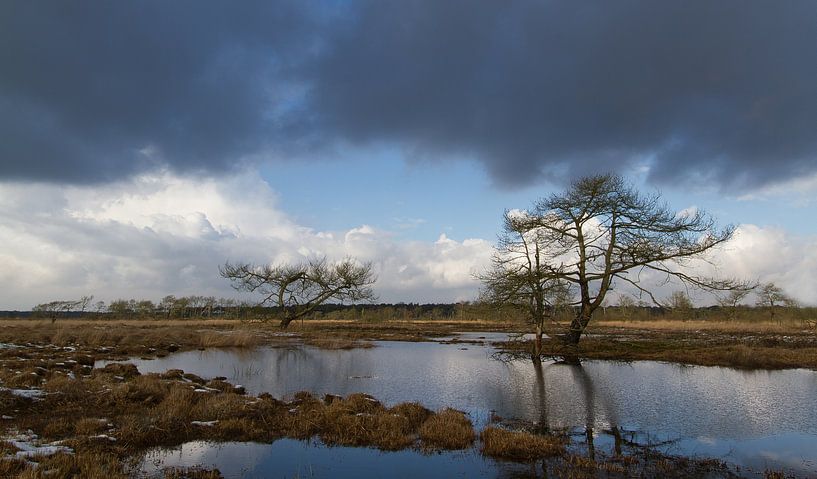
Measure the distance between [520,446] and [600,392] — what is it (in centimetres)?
905

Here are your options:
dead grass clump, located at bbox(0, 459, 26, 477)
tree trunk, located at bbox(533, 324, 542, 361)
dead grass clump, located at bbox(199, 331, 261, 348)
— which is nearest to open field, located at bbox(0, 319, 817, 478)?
dead grass clump, located at bbox(0, 459, 26, 477)

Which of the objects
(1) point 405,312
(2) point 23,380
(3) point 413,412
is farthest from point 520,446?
(1) point 405,312

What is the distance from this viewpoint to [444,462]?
10.2 metres

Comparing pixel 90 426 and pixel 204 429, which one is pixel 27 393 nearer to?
pixel 90 426

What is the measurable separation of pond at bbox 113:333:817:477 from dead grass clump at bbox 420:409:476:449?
1039 millimetres

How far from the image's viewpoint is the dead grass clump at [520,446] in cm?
1048

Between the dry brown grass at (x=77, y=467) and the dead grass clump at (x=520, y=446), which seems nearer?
the dry brown grass at (x=77, y=467)

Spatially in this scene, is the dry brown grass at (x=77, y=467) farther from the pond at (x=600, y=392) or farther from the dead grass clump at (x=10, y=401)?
the dead grass clump at (x=10, y=401)

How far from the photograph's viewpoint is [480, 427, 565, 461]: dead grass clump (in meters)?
10.5

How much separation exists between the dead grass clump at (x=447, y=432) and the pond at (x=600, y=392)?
104cm

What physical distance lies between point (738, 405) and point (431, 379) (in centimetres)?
1154

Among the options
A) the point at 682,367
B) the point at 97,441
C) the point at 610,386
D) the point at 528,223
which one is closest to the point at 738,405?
the point at 610,386

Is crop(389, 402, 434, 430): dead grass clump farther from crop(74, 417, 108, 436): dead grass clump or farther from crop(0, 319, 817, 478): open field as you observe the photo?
crop(74, 417, 108, 436): dead grass clump

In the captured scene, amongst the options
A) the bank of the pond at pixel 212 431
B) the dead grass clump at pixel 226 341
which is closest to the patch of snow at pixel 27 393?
the bank of the pond at pixel 212 431
